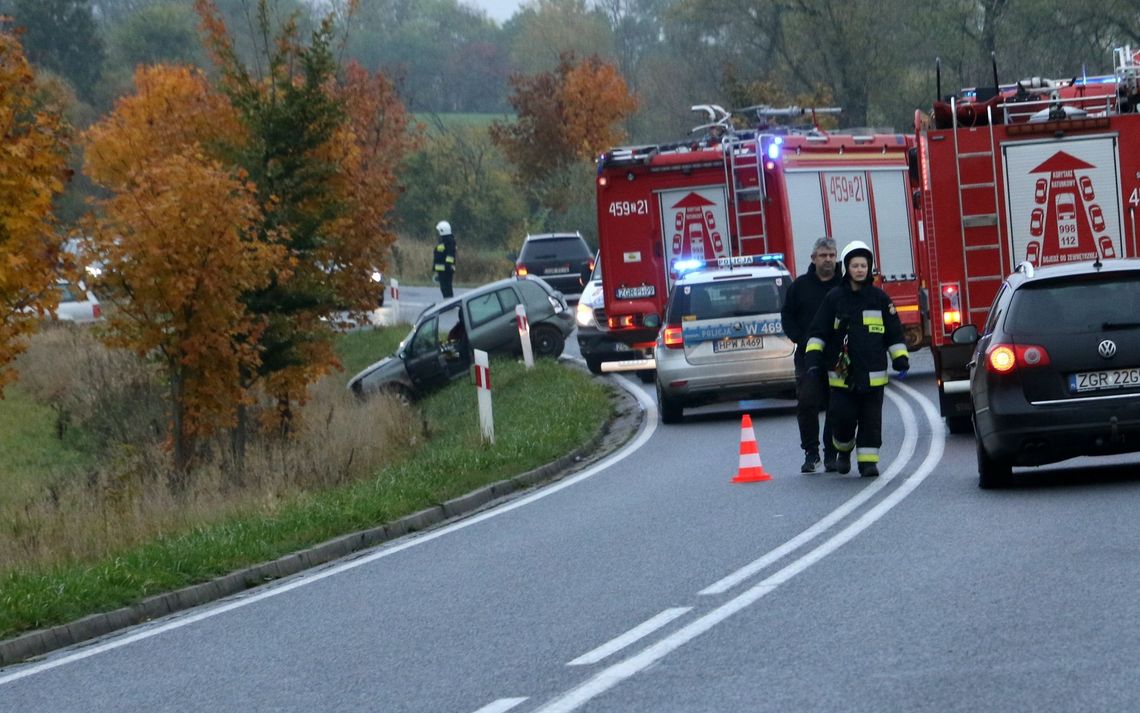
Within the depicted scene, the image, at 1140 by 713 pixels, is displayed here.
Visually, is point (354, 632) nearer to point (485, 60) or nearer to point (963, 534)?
point (963, 534)

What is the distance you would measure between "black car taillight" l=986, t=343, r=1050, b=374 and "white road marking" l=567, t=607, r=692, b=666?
448 centimetres

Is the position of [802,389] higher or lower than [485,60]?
lower

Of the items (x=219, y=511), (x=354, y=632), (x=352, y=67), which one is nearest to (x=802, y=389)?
(x=219, y=511)

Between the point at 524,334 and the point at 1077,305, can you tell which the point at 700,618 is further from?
the point at 524,334

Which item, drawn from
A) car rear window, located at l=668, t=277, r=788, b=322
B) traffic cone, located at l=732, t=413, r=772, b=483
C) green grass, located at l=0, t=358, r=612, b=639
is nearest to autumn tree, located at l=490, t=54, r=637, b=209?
green grass, located at l=0, t=358, r=612, b=639

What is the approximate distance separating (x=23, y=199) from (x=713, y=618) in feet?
36.0

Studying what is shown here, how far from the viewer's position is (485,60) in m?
148

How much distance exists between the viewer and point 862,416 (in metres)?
15.0

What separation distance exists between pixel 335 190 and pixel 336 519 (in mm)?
16689

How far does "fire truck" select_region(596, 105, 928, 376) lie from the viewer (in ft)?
87.0

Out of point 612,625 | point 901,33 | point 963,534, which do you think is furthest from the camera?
point 901,33

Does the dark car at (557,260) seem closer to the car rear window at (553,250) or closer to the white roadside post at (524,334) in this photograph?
the car rear window at (553,250)

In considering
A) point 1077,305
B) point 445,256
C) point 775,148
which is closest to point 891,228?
point 775,148

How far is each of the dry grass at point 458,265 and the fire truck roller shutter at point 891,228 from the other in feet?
103
